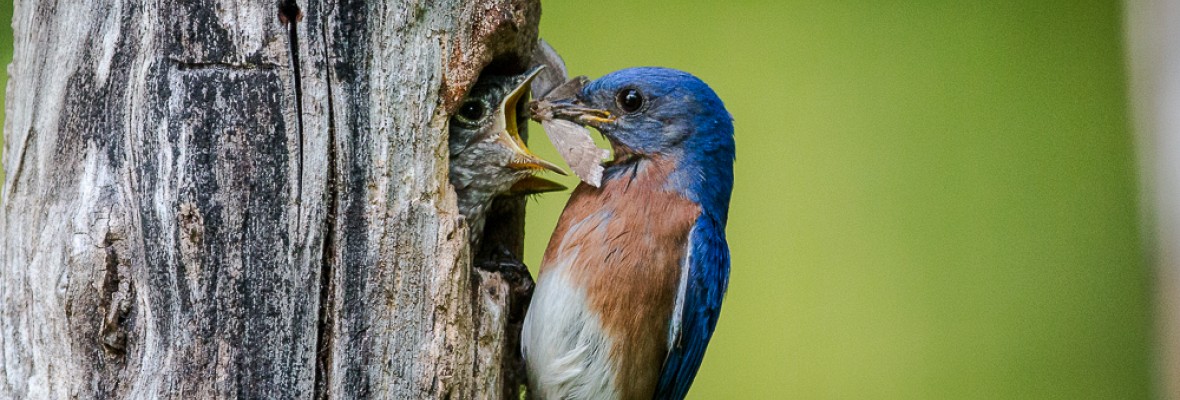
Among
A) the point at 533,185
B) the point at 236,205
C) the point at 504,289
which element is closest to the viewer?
the point at 236,205

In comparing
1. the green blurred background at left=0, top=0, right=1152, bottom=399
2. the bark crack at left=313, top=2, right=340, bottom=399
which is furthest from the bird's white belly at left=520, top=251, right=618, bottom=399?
the green blurred background at left=0, top=0, right=1152, bottom=399

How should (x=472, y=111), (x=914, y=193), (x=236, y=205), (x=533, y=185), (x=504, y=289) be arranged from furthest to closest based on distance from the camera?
(x=914, y=193)
(x=533, y=185)
(x=472, y=111)
(x=504, y=289)
(x=236, y=205)

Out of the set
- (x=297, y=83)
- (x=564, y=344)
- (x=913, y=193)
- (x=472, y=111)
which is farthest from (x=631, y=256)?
(x=913, y=193)

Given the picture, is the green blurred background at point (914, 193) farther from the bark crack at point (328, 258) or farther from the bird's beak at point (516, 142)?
the bark crack at point (328, 258)

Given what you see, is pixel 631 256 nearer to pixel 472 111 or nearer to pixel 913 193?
pixel 472 111

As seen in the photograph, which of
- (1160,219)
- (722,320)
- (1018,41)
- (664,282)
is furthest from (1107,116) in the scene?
(664,282)

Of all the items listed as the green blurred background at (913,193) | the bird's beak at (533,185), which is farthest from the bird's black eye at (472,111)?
the green blurred background at (913,193)

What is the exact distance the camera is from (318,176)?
2.31 m

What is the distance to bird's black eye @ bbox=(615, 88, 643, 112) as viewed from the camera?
3061 mm

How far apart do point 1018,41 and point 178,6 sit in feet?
13.7

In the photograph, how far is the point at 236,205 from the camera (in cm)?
225

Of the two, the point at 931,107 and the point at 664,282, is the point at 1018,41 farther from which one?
the point at 664,282

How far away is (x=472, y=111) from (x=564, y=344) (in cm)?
64

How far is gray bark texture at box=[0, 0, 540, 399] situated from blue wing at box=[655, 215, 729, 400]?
0.71 m
